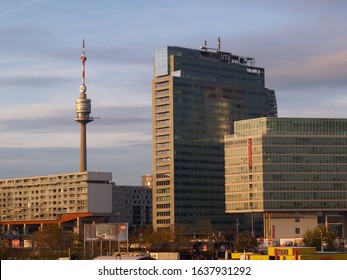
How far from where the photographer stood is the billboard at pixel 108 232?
169000mm

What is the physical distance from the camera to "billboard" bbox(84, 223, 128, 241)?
169000 millimetres

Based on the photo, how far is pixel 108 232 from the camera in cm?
17312
